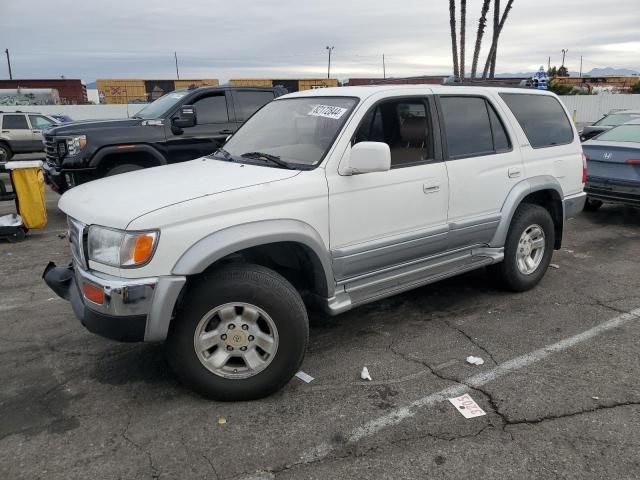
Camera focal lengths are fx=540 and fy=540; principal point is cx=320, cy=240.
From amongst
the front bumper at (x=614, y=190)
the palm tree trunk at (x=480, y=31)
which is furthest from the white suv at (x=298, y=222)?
the palm tree trunk at (x=480, y=31)

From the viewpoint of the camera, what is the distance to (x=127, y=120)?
8023 millimetres

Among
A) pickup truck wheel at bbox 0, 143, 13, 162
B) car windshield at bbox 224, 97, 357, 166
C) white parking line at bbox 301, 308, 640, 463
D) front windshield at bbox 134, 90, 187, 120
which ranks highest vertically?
front windshield at bbox 134, 90, 187, 120

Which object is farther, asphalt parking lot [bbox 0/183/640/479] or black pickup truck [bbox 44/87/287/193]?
black pickup truck [bbox 44/87/287/193]

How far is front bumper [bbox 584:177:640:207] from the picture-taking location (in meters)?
7.44

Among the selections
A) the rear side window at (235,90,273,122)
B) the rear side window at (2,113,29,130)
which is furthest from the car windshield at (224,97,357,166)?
the rear side window at (2,113,29,130)

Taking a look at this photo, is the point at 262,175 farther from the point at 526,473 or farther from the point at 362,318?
the point at 526,473

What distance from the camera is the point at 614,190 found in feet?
25.1

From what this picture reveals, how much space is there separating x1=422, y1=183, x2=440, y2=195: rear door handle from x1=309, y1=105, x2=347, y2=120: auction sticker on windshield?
80 cm

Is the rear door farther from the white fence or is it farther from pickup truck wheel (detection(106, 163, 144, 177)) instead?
the white fence

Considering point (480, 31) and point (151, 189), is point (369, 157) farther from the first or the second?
point (480, 31)

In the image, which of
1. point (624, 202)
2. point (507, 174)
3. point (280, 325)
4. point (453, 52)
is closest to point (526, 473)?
point (280, 325)

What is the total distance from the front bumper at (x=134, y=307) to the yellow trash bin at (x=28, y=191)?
5524 mm

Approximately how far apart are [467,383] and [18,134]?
16.6 metres

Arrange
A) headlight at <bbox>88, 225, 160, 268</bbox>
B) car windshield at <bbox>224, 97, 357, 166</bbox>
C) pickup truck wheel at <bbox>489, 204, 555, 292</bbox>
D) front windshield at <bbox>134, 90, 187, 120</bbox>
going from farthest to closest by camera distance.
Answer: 1. front windshield at <bbox>134, 90, 187, 120</bbox>
2. pickup truck wheel at <bbox>489, 204, 555, 292</bbox>
3. car windshield at <bbox>224, 97, 357, 166</bbox>
4. headlight at <bbox>88, 225, 160, 268</bbox>
